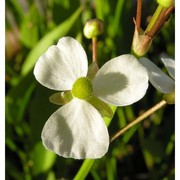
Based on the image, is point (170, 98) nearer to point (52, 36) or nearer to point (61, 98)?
point (61, 98)

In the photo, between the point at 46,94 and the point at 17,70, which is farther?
the point at 17,70

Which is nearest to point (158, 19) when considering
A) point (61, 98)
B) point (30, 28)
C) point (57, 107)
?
point (61, 98)

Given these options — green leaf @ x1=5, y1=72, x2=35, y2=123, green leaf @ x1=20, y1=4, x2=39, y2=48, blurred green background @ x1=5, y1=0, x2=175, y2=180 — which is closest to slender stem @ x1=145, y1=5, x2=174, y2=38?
blurred green background @ x1=5, y1=0, x2=175, y2=180

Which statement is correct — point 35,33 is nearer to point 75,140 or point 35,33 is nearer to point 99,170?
point 99,170

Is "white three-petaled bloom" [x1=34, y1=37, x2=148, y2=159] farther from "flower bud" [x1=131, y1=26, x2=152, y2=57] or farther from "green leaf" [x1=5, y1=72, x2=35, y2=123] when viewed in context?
"green leaf" [x1=5, y1=72, x2=35, y2=123]

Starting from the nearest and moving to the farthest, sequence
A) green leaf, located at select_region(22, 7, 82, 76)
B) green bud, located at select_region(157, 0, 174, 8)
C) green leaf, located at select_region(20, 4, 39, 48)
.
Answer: green bud, located at select_region(157, 0, 174, 8) < green leaf, located at select_region(22, 7, 82, 76) < green leaf, located at select_region(20, 4, 39, 48)

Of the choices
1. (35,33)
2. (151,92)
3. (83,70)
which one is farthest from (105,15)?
(83,70)
